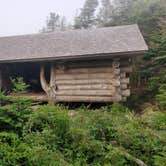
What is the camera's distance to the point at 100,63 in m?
9.01

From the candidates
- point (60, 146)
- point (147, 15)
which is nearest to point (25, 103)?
point (60, 146)

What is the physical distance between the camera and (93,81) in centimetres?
891

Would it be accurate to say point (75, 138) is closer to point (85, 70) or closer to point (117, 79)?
→ point (117, 79)

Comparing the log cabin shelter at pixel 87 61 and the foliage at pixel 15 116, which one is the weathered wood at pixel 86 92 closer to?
the log cabin shelter at pixel 87 61

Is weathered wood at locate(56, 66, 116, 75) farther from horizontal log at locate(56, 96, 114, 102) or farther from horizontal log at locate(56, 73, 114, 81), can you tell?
horizontal log at locate(56, 96, 114, 102)

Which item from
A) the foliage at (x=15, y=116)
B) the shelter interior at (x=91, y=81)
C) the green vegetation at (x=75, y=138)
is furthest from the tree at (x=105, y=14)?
the foliage at (x=15, y=116)

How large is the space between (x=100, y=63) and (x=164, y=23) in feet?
19.7

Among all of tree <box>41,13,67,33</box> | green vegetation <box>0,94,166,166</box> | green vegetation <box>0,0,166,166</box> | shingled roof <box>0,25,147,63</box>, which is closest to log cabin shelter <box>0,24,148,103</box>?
shingled roof <box>0,25,147,63</box>

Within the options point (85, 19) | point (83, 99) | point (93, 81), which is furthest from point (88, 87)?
point (85, 19)

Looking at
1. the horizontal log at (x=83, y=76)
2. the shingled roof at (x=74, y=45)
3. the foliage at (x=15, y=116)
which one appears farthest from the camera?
the horizontal log at (x=83, y=76)

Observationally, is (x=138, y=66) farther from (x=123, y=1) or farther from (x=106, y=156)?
(x=123, y=1)

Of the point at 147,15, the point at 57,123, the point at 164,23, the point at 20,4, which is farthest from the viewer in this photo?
the point at 20,4

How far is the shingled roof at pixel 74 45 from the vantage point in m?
8.35

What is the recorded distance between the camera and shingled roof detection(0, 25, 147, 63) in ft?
27.4
